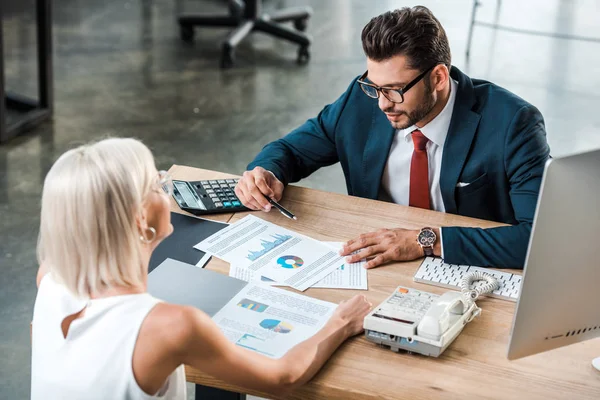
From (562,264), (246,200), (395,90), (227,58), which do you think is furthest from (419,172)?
(227,58)

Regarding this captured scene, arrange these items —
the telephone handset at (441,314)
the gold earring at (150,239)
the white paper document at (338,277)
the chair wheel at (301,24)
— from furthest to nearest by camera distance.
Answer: the chair wheel at (301,24)
the white paper document at (338,277)
the telephone handset at (441,314)
the gold earring at (150,239)

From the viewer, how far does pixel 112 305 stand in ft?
4.94

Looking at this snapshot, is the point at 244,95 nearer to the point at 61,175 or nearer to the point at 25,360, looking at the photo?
the point at 25,360

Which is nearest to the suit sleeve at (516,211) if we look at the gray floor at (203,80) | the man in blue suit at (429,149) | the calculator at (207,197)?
the man in blue suit at (429,149)

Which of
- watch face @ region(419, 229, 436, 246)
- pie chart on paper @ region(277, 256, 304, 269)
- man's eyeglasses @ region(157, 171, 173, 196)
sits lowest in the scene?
pie chart on paper @ region(277, 256, 304, 269)

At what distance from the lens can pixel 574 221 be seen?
1479 millimetres

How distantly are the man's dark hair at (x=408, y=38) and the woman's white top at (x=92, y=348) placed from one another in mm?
1063

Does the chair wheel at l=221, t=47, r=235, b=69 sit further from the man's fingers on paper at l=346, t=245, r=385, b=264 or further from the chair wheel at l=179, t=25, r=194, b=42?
the man's fingers on paper at l=346, t=245, r=385, b=264

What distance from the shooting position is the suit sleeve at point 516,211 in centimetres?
208

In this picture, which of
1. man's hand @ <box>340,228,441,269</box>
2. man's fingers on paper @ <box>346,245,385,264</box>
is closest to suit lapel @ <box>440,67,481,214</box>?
man's hand @ <box>340,228,441,269</box>

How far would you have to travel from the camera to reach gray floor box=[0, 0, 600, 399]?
170 inches

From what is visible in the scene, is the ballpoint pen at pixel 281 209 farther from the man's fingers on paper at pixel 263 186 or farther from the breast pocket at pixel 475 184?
the breast pocket at pixel 475 184

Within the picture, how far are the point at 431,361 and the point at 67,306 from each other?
724mm

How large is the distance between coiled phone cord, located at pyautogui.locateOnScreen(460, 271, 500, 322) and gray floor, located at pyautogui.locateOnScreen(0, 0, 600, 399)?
1.83m
